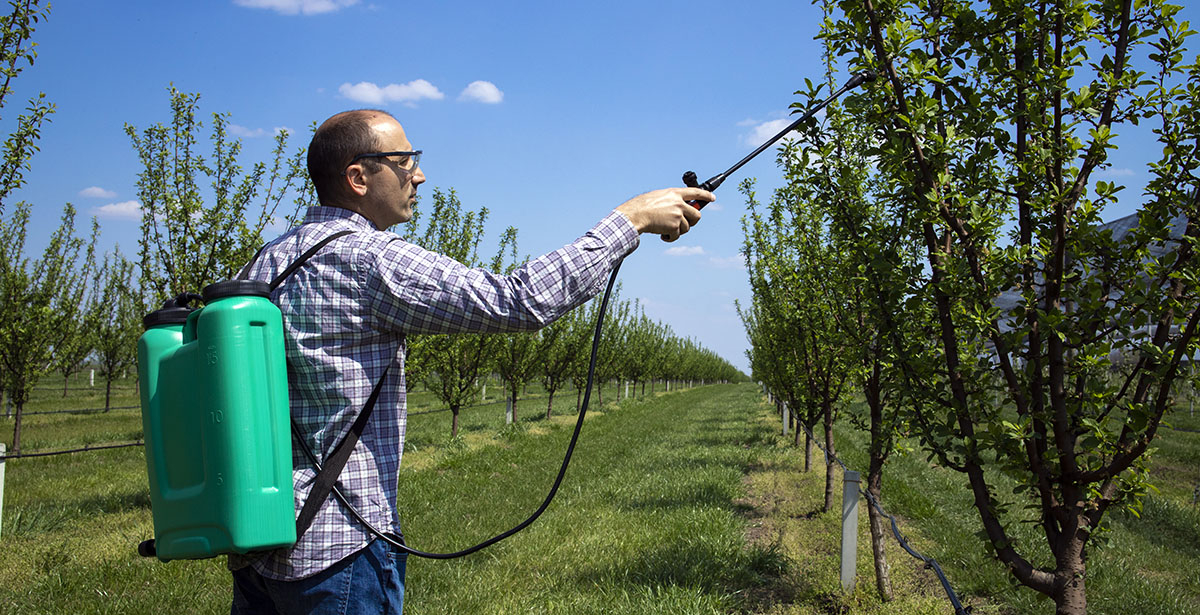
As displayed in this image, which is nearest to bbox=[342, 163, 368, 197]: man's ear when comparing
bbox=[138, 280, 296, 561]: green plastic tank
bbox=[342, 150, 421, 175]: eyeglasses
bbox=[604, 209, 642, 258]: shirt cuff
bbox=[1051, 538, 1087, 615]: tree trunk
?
bbox=[342, 150, 421, 175]: eyeglasses

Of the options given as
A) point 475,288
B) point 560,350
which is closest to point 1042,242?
point 475,288

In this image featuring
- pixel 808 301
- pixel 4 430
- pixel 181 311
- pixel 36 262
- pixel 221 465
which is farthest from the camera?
pixel 4 430

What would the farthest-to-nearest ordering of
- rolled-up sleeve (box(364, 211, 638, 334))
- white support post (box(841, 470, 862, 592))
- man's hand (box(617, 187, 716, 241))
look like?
white support post (box(841, 470, 862, 592)) < man's hand (box(617, 187, 716, 241)) < rolled-up sleeve (box(364, 211, 638, 334))

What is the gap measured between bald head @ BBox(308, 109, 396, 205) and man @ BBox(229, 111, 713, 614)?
0.12 meters

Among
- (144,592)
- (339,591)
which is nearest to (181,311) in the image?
(339,591)

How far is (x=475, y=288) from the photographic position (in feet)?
4.90

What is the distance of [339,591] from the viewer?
156 cm

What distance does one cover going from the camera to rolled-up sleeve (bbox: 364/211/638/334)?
150 cm

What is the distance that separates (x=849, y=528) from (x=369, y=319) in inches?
170

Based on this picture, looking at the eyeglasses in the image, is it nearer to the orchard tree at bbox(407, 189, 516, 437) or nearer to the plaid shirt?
the plaid shirt

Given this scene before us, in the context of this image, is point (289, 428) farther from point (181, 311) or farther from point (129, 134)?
point (129, 134)

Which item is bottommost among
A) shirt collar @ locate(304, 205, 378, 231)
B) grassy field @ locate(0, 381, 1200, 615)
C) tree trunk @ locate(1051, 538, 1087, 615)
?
grassy field @ locate(0, 381, 1200, 615)

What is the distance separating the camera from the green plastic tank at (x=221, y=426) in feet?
4.58

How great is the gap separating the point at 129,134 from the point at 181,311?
306 inches
